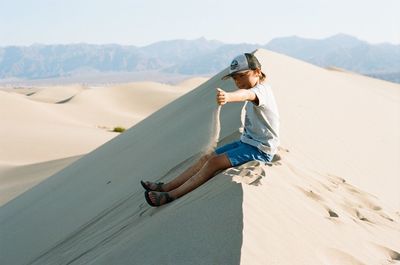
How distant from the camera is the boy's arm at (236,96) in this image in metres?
3.32

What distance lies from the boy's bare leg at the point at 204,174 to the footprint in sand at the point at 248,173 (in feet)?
0.25

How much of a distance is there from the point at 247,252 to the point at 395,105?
34.4 ft

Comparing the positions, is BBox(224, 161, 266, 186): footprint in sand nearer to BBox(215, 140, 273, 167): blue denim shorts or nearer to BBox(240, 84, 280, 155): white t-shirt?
BBox(215, 140, 273, 167): blue denim shorts

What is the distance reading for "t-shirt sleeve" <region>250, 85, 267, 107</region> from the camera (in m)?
3.80

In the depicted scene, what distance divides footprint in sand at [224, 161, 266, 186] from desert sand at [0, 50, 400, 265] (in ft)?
0.03

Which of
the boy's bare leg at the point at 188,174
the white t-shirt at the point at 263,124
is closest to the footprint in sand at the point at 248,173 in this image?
the white t-shirt at the point at 263,124

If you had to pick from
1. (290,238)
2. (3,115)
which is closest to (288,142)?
(290,238)

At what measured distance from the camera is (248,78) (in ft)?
12.8

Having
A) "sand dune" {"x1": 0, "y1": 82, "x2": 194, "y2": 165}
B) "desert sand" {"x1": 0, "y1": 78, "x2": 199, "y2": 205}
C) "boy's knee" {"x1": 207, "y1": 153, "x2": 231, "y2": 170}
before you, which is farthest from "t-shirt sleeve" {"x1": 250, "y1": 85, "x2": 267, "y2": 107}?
"sand dune" {"x1": 0, "y1": 82, "x2": 194, "y2": 165}

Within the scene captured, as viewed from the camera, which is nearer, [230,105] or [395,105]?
[230,105]

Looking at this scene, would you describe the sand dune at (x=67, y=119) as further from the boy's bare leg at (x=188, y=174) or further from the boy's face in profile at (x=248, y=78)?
the boy's face in profile at (x=248, y=78)

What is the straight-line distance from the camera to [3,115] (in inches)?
1113

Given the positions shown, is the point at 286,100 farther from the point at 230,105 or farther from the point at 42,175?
the point at 42,175

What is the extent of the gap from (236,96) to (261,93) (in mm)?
431
